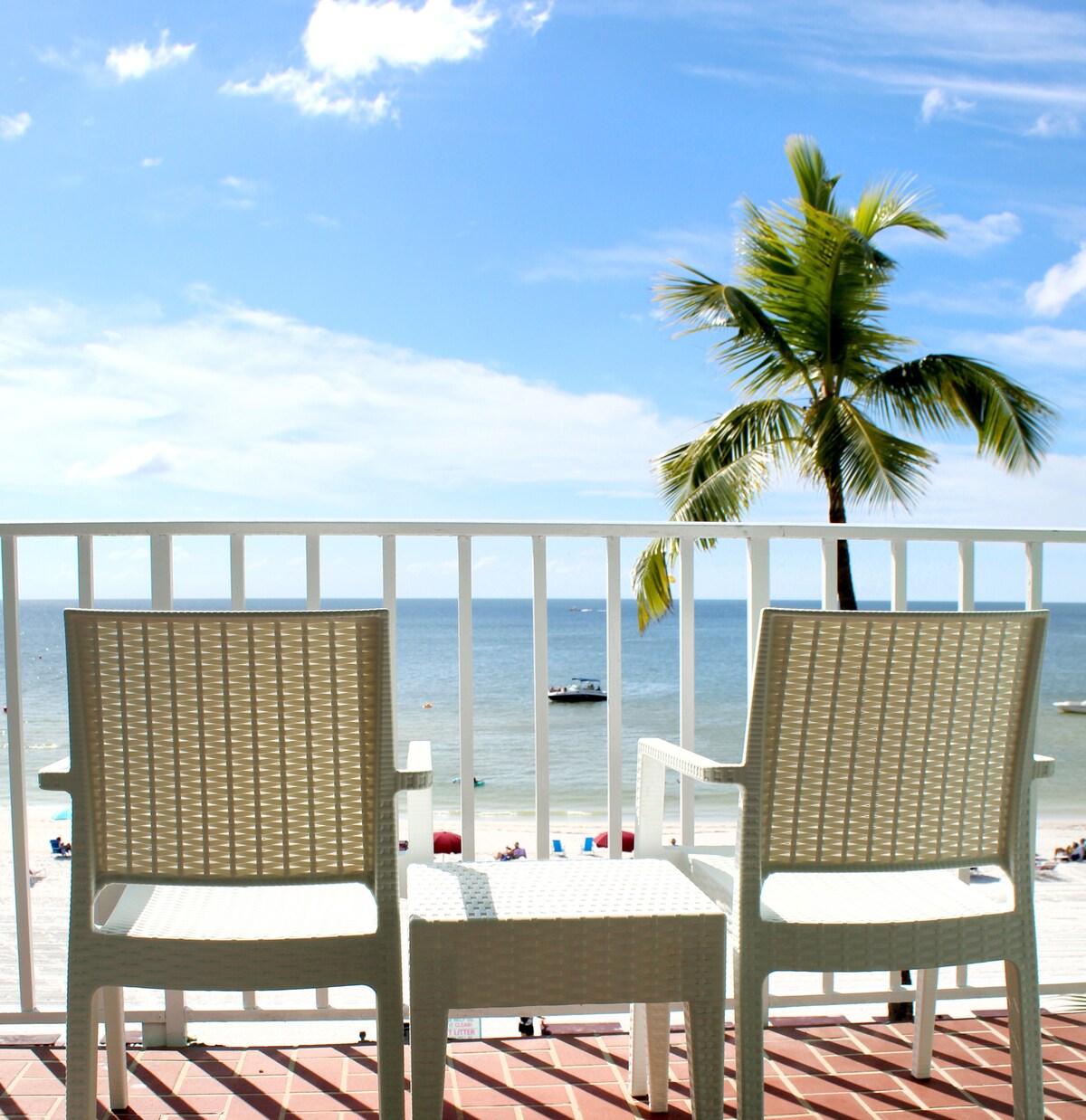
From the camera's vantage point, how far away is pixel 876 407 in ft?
43.4

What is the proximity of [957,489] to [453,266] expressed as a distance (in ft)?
83.4

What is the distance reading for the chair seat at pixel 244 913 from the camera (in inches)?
63.8

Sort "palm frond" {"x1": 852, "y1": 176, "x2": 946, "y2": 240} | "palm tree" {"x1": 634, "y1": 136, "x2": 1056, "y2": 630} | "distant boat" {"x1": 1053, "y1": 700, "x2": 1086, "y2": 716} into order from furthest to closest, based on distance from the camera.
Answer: "distant boat" {"x1": 1053, "y1": 700, "x2": 1086, "y2": 716}
"palm frond" {"x1": 852, "y1": 176, "x2": 946, "y2": 240}
"palm tree" {"x1": 634, "y1": 136, "x2": 1056, "y2": 630}

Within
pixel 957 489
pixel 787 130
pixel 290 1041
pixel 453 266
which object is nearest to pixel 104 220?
pixel 453 266

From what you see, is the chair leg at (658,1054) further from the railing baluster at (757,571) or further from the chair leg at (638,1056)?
the railing baluster at (757,571)

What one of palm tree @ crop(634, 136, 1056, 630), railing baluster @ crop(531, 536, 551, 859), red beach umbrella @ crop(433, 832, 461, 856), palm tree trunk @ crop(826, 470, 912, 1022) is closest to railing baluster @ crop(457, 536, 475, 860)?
railing baluster @ crop(531, 536, 551, 859)

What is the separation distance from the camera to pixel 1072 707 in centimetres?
3303

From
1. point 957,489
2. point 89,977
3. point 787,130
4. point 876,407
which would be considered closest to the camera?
point 89,977

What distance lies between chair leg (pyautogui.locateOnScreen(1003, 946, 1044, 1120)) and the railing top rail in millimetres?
1000

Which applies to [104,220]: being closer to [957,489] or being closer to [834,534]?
[957,489]

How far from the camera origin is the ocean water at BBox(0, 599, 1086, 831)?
21.8m

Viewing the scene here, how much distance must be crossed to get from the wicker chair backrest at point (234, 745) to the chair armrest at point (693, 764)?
19.8 inches

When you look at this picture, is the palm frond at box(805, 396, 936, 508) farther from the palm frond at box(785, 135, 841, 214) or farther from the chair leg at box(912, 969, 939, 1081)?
the chair leg at box(912, 969, 939, 1081)

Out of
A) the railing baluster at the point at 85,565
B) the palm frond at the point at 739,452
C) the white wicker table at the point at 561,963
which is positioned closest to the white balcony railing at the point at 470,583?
the railing baluster at the point at 85,565
